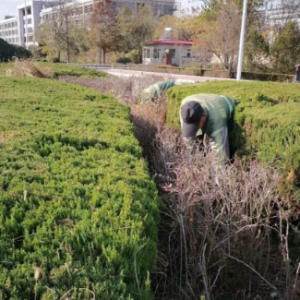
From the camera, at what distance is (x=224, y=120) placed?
4.71 metres

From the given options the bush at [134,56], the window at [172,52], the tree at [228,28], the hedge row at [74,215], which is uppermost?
the tree at [228,28]

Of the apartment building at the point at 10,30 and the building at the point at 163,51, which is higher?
the apartment building at the point at 10,30

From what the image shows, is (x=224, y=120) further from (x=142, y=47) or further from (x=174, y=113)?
(x=142, y=47)

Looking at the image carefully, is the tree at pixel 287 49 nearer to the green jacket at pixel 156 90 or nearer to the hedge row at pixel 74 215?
the green jacket at pixel 156 90

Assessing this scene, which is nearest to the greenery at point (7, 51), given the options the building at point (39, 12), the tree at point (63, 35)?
the tree at point (63, 35)

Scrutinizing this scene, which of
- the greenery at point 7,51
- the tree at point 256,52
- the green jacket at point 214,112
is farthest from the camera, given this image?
the tree at point 256,52

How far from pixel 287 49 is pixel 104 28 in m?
26.2

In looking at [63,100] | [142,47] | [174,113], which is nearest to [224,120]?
[174,113]

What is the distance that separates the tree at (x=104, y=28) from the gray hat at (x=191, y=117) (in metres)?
42.2

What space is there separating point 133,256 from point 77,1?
2729 inches

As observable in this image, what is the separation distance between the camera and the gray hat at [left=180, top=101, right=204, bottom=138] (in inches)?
169

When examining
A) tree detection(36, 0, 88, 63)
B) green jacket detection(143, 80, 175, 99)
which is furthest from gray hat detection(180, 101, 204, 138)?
tree detection(36, 0, 88, 63)

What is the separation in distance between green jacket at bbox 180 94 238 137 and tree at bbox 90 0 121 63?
137ft

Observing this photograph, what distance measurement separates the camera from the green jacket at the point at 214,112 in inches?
183
